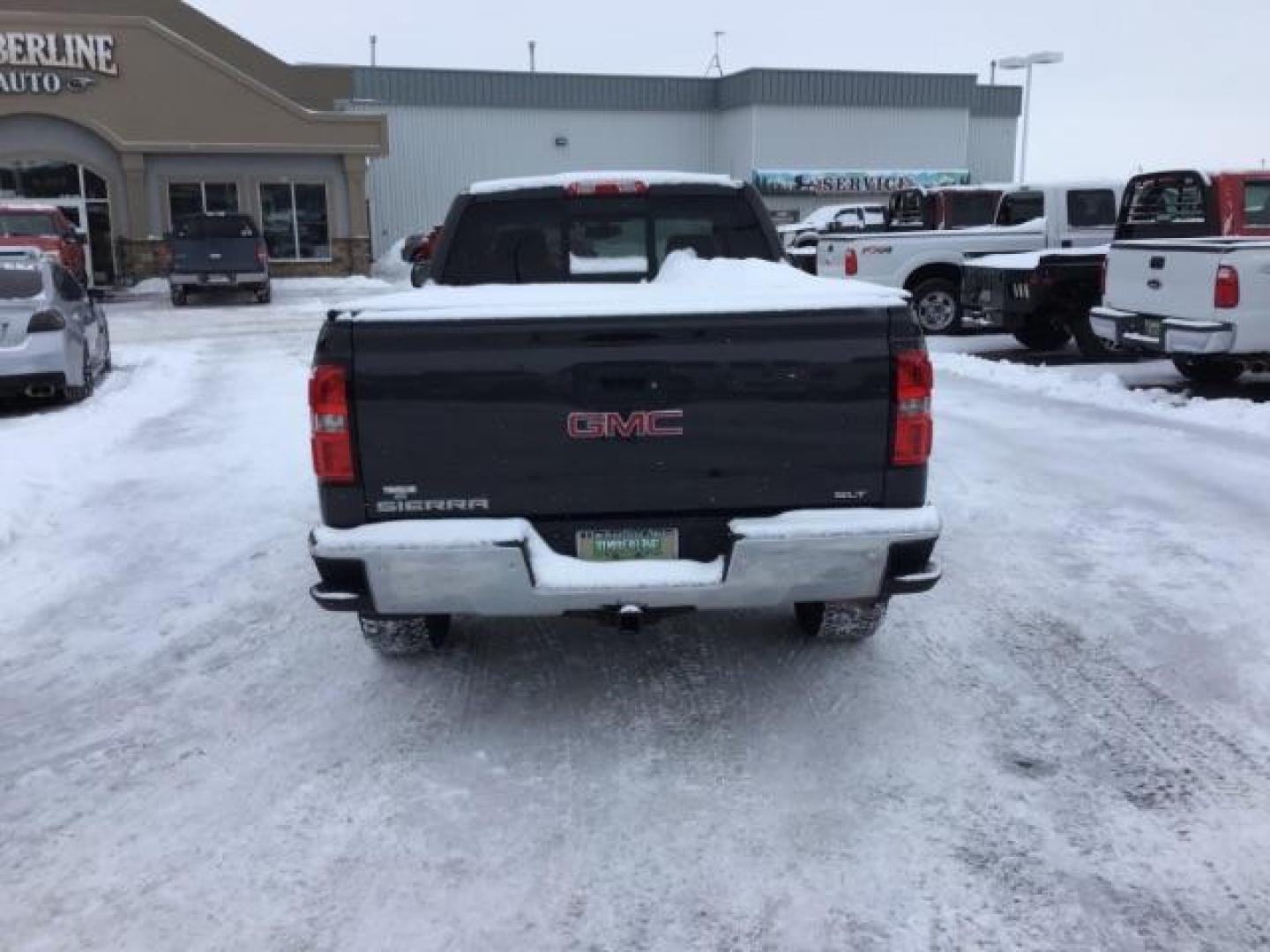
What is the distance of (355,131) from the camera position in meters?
31.9

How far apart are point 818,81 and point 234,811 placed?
42.9 m

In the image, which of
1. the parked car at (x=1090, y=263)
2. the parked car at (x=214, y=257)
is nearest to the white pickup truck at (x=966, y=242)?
the parked car at (x=1090, y=263)

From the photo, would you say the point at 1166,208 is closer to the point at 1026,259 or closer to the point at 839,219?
the point at 1026,259

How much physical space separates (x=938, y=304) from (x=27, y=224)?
17.7 meters

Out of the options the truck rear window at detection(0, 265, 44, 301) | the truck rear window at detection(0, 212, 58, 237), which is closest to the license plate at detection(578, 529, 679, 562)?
the truck rear window at detection(0, 265, 44, 301)

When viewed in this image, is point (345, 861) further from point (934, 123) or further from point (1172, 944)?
point (934, 123)

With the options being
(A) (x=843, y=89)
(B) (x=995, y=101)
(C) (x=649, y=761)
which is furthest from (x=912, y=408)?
(B) (x=995, y=101)

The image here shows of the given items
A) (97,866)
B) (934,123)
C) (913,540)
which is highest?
(934,123)

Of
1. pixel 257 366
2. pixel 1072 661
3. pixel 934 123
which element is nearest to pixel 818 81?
pixel 934 123

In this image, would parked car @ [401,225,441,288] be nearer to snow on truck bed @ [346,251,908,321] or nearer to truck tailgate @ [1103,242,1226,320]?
snow on truck bed @ [346,251,908,321]

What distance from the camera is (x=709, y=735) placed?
13.9 feet

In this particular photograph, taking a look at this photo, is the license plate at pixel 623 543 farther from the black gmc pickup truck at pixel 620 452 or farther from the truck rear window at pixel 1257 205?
the truck rear window at pixel 1257 205

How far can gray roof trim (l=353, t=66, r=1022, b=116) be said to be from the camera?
4069 cm

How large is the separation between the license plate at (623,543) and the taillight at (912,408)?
2.76ft
